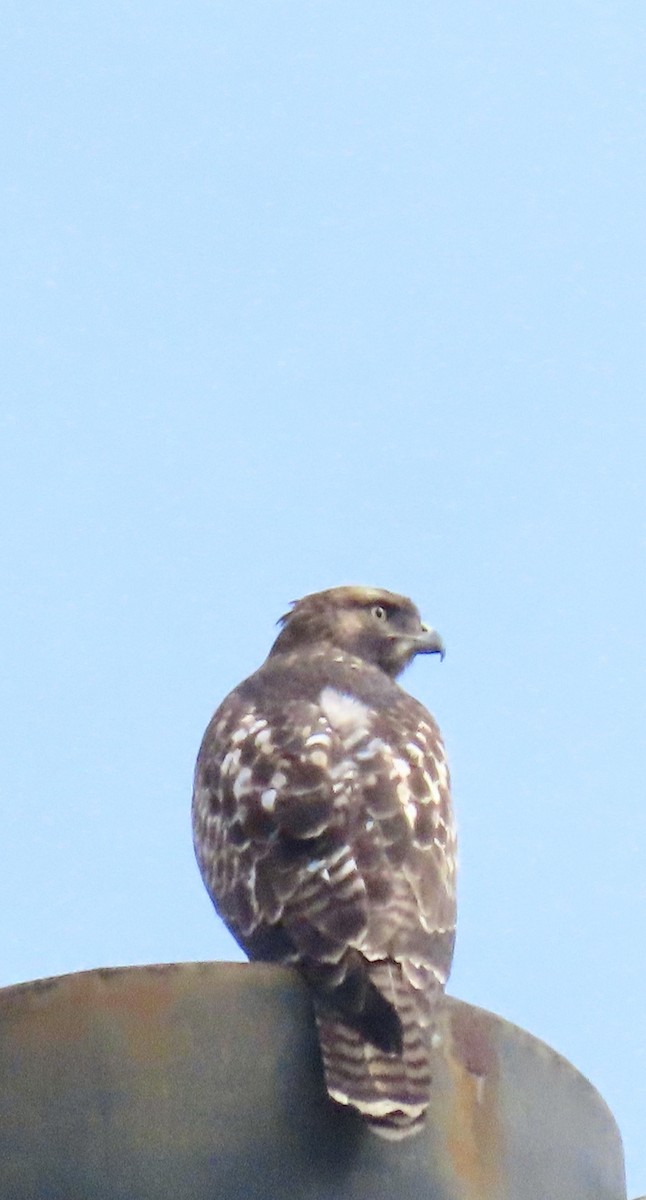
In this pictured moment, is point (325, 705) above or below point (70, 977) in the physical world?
above

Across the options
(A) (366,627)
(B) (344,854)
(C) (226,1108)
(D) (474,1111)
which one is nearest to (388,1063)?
(D) (474,1111)

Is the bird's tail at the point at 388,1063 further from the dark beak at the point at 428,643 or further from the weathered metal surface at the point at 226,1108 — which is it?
the dark beak at the point at 428,643

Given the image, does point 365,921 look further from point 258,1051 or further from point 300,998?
point 258,1051

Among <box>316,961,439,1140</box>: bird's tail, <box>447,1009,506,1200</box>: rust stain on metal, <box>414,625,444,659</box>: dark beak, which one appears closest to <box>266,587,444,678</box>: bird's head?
<box>414,625,444,659</box>: dark beak

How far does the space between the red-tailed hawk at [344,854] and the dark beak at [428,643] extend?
1003 mm

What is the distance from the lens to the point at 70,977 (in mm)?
2998

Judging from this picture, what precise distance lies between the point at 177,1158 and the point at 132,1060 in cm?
20

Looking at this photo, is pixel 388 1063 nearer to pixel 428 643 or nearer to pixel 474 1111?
pixel 474 1111

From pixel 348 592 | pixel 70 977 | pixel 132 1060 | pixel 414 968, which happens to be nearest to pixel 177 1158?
pixel 132 1060

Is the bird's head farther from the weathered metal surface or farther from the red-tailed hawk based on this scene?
the weathered metal surface

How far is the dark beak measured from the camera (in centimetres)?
719

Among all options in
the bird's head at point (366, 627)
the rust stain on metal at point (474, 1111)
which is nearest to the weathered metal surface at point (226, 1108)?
the rust stain on metal at point (474, 1111)

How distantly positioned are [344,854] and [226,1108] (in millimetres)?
1586

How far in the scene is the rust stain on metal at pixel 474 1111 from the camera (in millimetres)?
3035
